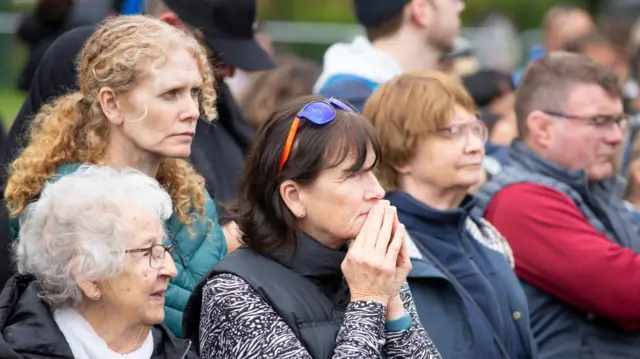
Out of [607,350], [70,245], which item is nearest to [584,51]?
[607,350]

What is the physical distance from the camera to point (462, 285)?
17.0ft

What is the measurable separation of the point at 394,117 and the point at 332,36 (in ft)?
45.7

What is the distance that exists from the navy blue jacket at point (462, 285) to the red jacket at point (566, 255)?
0.35 m

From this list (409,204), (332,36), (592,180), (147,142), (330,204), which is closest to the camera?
(330,204)

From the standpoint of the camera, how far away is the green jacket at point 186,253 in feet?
14.7

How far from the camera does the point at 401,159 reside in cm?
532

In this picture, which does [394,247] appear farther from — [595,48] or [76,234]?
[595,48]

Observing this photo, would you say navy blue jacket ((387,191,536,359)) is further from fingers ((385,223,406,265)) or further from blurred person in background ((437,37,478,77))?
blurred person in background ((437,37,478,77))

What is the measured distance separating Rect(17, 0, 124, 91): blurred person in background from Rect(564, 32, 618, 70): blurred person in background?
12.9 feet

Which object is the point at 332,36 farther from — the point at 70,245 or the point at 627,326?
the point at 70,245

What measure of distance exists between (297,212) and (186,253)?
1.98 ft

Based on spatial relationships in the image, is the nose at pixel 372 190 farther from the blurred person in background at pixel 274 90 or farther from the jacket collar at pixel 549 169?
the blurred person in background at pixel 274 90

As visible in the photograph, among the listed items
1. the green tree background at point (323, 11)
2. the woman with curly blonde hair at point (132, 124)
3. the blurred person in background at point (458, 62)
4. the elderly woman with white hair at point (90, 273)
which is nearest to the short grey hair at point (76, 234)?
the elderly woman with white hair at point (90, 273)

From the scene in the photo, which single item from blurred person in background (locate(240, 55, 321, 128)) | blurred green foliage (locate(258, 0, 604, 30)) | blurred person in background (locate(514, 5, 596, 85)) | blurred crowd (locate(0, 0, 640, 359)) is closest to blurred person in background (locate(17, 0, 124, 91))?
blurred crowd (locate(0, 0, 640, 359))
